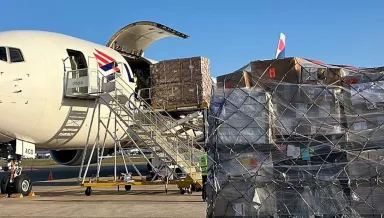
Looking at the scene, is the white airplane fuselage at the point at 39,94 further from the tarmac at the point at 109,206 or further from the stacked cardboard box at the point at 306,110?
the stacked cardboard box at the point at 306,110

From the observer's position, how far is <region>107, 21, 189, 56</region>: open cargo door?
681 inches

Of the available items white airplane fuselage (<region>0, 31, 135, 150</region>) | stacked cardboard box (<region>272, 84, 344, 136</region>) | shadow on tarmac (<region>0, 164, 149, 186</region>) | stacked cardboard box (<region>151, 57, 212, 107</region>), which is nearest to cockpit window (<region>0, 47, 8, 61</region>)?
white airplane fuselage (<region>0, 31, 135, 150</region>)

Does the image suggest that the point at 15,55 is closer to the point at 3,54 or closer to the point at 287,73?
the point at 3,54

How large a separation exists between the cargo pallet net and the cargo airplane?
815 centimetres

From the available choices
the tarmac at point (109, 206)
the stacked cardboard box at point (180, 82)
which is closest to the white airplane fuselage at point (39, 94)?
the tarmac at point (109, 206)

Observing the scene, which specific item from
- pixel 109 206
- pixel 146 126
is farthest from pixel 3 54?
pixel 109 206

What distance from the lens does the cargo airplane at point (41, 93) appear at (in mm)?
11812

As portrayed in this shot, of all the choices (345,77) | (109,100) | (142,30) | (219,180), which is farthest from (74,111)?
(345,77)

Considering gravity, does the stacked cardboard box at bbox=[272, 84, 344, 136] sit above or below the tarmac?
above

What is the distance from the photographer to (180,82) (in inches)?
612

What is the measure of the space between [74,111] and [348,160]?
10178 millimetres

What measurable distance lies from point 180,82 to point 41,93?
16.5ft

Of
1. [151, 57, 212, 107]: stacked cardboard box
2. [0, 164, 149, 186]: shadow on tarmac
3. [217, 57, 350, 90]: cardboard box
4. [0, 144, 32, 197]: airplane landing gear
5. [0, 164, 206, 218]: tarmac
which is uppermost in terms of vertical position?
[151, 57, 212, 107]: stacked cardboard box

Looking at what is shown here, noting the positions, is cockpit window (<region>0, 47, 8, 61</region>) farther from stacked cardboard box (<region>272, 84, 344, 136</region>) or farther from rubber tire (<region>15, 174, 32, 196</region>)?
stacked cardboard box (<region>272, 84, 344, 136</region>)
